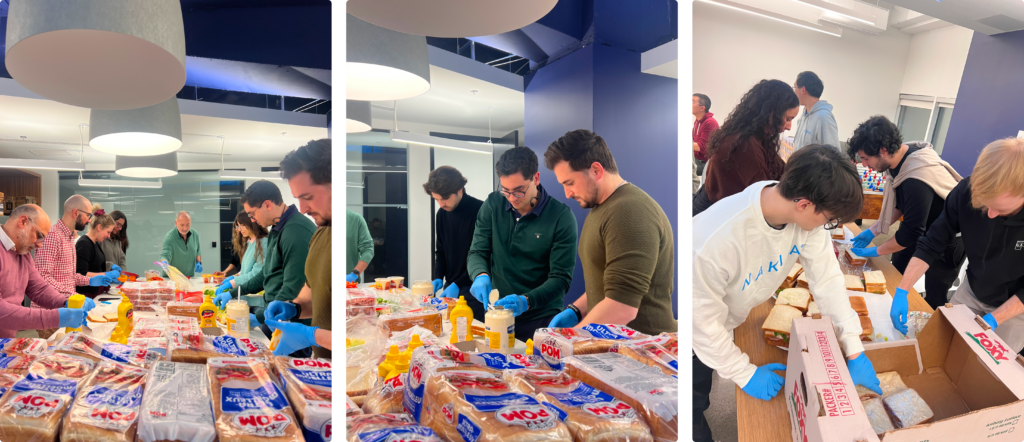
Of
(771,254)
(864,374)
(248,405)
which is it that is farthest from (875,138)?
(248,405)

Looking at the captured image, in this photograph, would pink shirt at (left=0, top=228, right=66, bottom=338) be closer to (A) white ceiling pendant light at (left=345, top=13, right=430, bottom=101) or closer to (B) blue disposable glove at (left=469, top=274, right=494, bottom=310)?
(A) white ceiling pendant light at (left=345, top=13, right=430, bottom=101)

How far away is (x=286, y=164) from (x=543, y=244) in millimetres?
785

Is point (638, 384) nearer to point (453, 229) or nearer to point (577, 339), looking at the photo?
point (577, 339)

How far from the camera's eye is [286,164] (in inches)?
55.7

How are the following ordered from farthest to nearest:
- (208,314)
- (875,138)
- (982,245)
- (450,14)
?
(982,245)
(875,138)
(208,314)
(450,14)

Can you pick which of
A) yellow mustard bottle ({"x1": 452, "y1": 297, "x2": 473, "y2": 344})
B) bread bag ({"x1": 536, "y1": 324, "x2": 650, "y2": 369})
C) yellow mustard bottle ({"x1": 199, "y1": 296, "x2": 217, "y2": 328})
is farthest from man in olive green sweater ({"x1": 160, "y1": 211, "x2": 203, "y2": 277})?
bread bag ({"x1": 536, "y1": 324, "x2": 650, "y2": 369})

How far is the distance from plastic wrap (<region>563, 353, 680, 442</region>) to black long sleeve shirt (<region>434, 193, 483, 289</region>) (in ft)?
1.47

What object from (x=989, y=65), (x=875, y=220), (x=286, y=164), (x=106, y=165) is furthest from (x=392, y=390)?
(x=989, y=65)

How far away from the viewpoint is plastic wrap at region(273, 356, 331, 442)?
89 cm

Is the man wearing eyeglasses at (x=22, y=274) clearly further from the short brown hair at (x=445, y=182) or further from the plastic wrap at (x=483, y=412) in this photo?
the plastic wrap at (x=483, y=412)

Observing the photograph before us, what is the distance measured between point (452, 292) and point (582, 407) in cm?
65

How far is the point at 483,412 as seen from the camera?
0.82 metres

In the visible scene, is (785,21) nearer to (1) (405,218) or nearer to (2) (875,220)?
(2) (875,220)

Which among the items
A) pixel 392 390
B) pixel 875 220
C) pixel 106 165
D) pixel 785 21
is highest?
pixel 785 21
